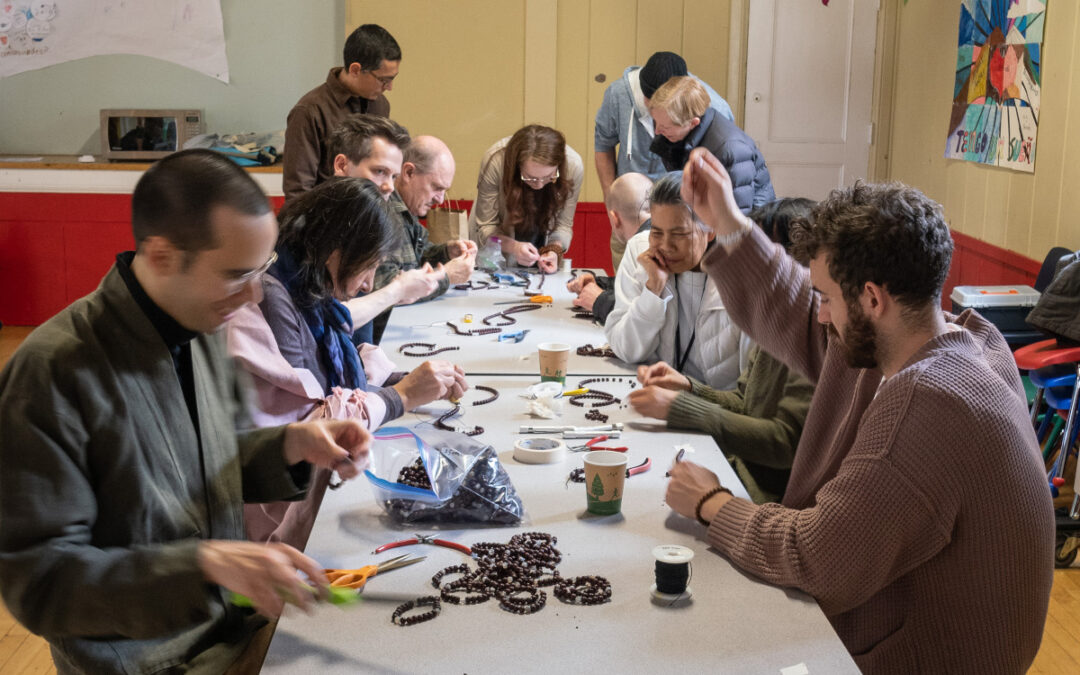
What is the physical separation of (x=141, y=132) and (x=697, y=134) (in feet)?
13.7

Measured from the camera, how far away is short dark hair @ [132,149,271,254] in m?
1.49

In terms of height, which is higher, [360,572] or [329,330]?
[329,330]

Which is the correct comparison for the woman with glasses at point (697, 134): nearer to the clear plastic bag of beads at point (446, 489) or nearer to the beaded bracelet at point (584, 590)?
the clear plastic bag of beads at point (446, 489)

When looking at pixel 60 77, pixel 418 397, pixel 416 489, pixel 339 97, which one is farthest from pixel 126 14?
pixel 416 489

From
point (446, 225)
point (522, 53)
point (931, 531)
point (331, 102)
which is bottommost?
point (931, 531)

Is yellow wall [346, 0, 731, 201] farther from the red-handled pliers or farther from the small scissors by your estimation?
the red-handled pliers

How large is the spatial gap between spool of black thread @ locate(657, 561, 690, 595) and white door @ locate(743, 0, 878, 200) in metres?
5.70

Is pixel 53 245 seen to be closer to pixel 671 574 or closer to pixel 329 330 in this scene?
pixel 329 330

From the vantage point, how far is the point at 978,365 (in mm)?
1705

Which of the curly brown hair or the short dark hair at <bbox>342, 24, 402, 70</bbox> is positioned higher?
the short dark hair at <bbox>342, 24, 402, 70</bbox>

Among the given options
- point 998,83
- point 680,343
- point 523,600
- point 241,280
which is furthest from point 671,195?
point 998,83

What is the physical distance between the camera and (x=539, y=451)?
235 centimetres

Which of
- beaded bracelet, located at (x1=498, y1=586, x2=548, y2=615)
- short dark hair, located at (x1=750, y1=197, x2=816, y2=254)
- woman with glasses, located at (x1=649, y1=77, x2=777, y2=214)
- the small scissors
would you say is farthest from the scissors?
beaded bracelet, located at (x1=498, y1=586, x2=548, y2=615)

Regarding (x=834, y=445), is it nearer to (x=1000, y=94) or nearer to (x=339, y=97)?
(x=339, y=97)
